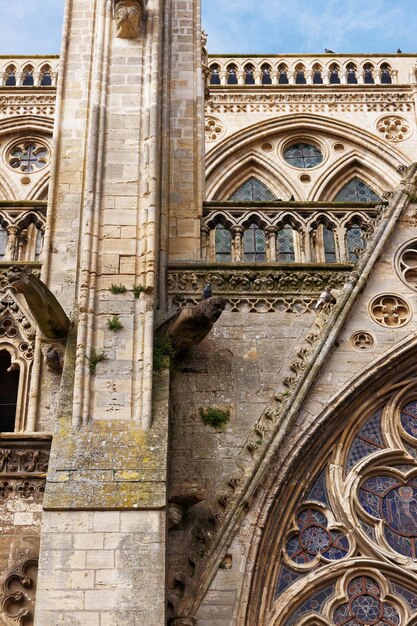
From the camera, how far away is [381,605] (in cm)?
980

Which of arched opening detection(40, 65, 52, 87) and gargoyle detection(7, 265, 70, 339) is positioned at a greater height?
arched opening detection(40, 65, 52, 87)

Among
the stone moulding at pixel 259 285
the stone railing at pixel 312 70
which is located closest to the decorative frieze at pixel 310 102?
the stone railing at pixel 312 70

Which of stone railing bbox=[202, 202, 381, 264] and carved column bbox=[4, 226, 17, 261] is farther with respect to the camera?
stone railing bbox=[202, 202, 381, 264]

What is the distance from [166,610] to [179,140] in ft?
18.9

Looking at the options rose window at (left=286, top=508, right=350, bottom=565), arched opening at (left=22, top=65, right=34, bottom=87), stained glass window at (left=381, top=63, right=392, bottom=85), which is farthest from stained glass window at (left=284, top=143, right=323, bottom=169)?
rose window at (left=286, top=508, right=350, bottom=565)

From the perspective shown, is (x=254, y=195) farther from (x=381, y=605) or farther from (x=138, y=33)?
(x=381, y=605)

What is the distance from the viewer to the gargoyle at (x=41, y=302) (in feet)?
33.0

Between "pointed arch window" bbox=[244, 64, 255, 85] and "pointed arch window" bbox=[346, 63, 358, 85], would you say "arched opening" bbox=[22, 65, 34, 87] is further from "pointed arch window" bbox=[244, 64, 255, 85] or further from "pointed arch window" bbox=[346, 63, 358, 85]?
"pointed arch window" bbox=[346, 63, 358, 85]

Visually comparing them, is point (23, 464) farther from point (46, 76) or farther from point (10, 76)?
point (10, 76)

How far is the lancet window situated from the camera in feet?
32.0

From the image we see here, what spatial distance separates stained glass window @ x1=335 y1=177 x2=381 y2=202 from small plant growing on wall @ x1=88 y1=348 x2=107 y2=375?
13303 millimetres

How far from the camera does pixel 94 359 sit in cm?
998

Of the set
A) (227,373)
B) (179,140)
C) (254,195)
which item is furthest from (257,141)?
(227,373)

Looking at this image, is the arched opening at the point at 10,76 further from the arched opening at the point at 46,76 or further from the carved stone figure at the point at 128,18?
the carved stone figure at the point at 128,18
